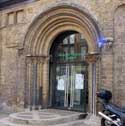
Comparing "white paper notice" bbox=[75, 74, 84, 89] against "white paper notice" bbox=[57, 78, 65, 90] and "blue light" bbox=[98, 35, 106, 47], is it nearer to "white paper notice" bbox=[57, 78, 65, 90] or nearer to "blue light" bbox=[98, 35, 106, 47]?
"white paper notice" bbox=[57, 78, 65, 90]

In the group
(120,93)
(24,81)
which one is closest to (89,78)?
(120,93)

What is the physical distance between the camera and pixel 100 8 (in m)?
11.5

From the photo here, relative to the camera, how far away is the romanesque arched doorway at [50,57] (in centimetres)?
1280

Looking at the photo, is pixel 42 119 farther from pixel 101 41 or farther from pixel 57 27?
pixel 57 27

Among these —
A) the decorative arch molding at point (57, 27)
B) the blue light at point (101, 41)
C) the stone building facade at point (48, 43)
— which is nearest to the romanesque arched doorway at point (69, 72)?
the stone building facade at point (48, 43)

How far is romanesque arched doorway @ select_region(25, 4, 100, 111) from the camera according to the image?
12.8m

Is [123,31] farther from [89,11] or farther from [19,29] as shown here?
[19,29]

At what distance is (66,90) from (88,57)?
2225 millimetres

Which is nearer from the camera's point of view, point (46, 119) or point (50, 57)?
point (46, 119)

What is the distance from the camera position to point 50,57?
1391 centimetres

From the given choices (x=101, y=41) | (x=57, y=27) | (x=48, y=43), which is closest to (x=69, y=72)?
(x=48, y=43)

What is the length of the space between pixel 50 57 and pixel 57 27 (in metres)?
1.34

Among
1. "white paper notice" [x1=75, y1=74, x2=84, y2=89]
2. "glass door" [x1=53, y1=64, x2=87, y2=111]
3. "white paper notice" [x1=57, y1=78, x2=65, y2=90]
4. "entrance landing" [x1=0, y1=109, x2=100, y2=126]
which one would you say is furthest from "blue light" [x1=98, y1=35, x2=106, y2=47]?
"white paper notice" [x1=57, y1=78, x2=65, y2=90]

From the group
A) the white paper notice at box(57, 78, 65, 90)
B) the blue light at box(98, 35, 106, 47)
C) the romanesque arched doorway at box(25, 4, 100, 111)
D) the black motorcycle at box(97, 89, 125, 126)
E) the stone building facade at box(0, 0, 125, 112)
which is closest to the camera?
the black motorcycle at box(97, 89, 125, 126)
